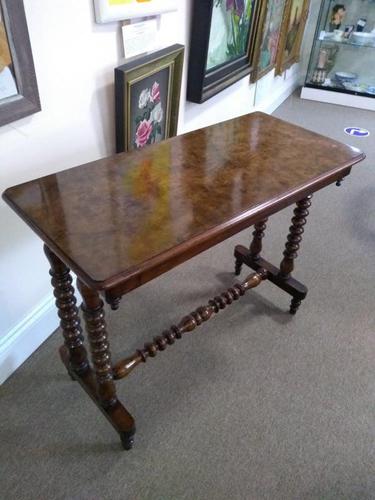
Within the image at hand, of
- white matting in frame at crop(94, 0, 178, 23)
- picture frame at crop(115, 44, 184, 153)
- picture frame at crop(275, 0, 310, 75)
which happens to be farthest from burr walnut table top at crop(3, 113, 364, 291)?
picture frame at crop(275, 0, 310, 75)

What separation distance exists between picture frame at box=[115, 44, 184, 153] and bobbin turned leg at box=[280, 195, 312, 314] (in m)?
0.73

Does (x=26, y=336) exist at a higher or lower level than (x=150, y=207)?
lower

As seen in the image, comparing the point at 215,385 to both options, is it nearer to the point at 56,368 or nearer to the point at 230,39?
the point at 56,368

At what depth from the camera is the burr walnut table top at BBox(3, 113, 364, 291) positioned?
0.91 metres

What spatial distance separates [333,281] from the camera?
2.10m

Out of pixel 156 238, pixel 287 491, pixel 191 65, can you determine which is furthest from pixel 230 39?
pixel 287 491

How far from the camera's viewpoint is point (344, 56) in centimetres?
450

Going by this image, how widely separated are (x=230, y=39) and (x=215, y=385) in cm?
183

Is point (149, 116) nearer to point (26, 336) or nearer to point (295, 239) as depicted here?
point (295, 239)

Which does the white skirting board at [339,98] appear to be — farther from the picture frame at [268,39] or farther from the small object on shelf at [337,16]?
the picture frame at [268,39]

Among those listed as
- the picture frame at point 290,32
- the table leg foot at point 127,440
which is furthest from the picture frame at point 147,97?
the picture frame at point 290,32

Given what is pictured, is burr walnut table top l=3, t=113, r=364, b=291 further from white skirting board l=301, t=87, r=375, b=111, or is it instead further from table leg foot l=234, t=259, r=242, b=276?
white skirting board l=301, t=87, r=375, b=111

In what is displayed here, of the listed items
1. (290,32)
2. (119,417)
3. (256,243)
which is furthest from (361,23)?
(119,417)

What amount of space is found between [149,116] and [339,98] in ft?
11.5
